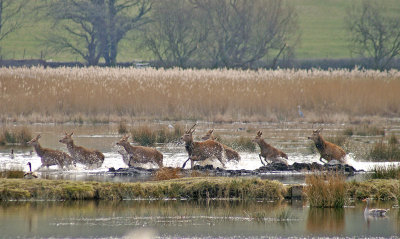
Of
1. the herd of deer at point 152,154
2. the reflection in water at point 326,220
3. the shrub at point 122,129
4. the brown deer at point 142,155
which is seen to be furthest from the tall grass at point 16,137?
the reflection in water at point 326,220

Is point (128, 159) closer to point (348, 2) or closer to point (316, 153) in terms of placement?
point (316, 153)

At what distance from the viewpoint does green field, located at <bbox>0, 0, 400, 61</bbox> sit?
277 feet

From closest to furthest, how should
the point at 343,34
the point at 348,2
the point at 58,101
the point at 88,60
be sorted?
1. the point at 58,101
2. the point at 88,60
3. the point at 343,34
4. the point at 348,2

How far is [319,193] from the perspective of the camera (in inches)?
585

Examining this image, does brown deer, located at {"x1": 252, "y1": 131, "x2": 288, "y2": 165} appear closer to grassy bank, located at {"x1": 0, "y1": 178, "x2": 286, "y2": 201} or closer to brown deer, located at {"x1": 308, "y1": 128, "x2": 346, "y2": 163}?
brown deer, located at {"x1": 308, "y1": 128, "x2": 346, "y2": 163}

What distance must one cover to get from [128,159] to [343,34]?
3084 inches

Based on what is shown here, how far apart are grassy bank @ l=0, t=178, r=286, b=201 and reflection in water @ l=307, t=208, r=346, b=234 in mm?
1381

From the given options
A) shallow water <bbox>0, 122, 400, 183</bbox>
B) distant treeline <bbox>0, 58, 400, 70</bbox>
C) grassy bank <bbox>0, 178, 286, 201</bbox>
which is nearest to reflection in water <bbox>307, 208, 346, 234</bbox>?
grassy bank <bbox>0, 178, 286, 201</bbox>

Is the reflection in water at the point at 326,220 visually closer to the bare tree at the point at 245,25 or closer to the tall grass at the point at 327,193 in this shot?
the tall grass at the point at 327,193

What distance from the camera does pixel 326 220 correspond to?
45.4 ft

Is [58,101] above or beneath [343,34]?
beneath

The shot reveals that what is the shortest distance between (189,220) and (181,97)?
68.9 ft

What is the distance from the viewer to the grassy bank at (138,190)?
15.5 metres

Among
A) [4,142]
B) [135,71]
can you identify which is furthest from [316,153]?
[135,71]
